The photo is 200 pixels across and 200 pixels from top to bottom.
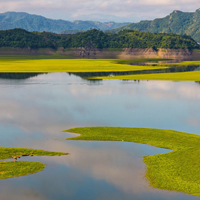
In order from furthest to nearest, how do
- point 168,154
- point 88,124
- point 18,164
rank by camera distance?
point 88,124 → point 168,154 → point 18,164

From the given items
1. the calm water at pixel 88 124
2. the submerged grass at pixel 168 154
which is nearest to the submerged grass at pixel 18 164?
the calm water at pixel 88 124

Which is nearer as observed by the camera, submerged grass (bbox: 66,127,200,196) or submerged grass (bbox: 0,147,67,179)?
submerged grass (bbox: 66,127,200,196)

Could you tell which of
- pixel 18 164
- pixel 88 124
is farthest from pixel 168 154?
pixel 88 124

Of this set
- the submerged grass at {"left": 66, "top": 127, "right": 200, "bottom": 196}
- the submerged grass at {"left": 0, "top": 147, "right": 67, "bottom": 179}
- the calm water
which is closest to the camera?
the calm water

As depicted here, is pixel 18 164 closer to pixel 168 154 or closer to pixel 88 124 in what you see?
pixel 168 154

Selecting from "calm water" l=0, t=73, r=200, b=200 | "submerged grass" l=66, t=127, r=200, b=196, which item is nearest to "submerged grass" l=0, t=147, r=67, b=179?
"calm water" l=0, t=73, r=200, b=200

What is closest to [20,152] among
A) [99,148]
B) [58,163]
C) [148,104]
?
[58,163]

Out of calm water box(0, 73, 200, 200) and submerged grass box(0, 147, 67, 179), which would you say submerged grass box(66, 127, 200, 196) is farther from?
submerged grass box(0, 147, 67, 179)
